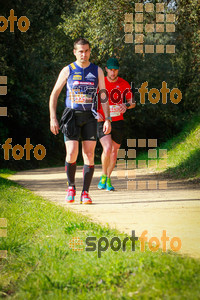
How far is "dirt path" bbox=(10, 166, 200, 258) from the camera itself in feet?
17.4

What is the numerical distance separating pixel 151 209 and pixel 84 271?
320 cm

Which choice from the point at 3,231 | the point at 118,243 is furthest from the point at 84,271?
the point at 3,231

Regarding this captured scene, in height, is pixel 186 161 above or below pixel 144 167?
above

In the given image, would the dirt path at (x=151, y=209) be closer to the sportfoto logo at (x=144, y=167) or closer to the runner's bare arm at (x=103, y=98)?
the sportfoto logo at (x=144, y=167)

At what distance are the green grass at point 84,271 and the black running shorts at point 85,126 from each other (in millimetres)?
2231

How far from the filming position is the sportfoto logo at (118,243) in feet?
14.7

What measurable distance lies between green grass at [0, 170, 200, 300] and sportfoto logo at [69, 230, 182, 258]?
72 mm

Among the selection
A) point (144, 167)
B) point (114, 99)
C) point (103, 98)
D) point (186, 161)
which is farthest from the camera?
point (144, 167)

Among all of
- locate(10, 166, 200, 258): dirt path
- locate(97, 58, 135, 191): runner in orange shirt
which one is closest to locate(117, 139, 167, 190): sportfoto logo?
locate(10, 166, 200, 258): dirt path

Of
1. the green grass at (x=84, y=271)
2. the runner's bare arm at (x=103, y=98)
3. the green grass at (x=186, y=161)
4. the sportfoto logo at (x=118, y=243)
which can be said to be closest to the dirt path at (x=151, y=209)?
the sportfoto logo at (x=118, y=243)

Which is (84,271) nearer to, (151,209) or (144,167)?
(151,209)

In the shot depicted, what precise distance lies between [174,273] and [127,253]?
2.40ft

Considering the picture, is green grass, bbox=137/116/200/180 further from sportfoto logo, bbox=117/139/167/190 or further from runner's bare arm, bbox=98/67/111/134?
runner's bare arm, bbox=98/67/111/134

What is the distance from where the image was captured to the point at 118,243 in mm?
4652
